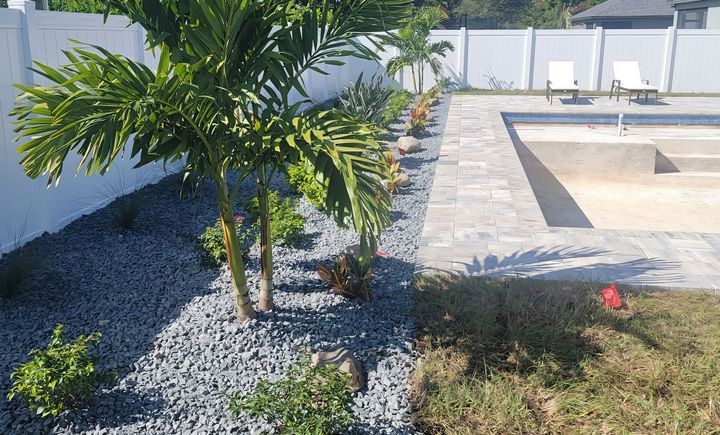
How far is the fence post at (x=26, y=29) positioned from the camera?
201 inches

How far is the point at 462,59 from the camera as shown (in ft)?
69.8

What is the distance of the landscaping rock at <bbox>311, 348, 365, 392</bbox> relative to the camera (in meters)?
3.37

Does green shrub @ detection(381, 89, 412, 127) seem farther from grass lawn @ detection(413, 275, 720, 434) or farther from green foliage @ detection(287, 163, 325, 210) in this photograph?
grass lawn @ detection(413, 275, 720, 434)

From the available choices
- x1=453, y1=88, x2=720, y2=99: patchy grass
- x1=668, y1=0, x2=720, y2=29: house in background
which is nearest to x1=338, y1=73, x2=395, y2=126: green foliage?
x1=453, y1=88, x2=720, y2=99: patchy grass

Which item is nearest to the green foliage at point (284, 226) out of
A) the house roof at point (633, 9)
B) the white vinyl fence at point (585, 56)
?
the white vinyl fence at point (585, 56)

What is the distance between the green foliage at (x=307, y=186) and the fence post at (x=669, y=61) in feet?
55.1

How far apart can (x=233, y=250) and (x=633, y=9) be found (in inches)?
1203

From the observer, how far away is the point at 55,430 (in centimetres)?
301

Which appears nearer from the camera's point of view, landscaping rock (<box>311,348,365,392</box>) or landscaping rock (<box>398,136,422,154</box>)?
landscaping rock (<box>311,348,365,392</box>)

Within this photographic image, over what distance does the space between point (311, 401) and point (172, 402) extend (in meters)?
0.81

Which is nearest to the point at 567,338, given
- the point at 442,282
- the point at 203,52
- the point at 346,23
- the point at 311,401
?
the point at 442,282

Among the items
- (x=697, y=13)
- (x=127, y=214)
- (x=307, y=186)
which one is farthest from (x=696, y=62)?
(x=127, y=214)

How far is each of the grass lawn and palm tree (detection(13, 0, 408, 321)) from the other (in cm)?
98

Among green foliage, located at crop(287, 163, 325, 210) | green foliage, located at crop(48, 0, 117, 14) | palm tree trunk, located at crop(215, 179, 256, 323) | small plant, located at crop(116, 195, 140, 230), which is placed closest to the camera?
palm tree trunk, located at crop(215, 179, 256, 323)
